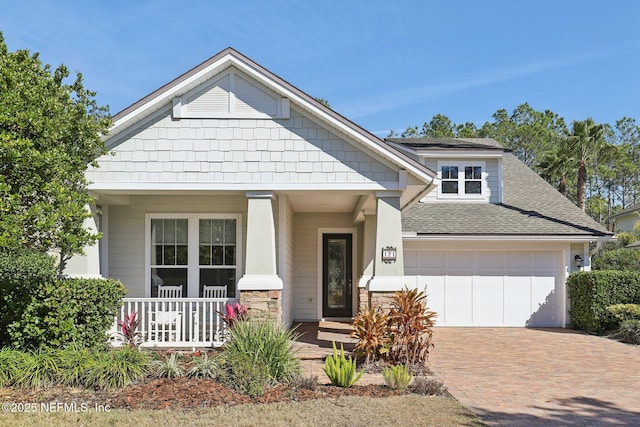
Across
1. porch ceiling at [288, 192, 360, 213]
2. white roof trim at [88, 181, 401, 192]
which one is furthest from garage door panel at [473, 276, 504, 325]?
white roof trim at [88, 181, 401, 192]

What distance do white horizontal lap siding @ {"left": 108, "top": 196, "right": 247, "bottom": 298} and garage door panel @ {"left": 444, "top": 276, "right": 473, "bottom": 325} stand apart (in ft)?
22.1

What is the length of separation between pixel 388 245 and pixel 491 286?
22.8 ft

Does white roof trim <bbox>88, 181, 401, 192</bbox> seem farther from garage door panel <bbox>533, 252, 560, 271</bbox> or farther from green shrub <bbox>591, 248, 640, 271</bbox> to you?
green shrub <bbox>591, 248, 640, 271</bbox>

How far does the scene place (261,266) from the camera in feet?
35.0

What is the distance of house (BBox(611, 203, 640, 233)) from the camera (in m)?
33.6

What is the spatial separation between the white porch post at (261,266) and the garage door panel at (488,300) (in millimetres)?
7877

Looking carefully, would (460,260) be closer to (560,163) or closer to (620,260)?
(620,260)

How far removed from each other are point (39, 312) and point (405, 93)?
22.4 m

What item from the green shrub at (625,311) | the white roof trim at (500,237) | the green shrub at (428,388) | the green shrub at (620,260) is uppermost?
the white roof trim at (500,237)

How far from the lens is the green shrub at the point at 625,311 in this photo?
546 inches

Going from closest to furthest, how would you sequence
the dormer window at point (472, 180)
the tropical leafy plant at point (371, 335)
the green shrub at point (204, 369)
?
1. the green shrub at point (204, 369)
2. the tropical leafy plant at point (371, 335)
3. the dormer window at point (472, 180)

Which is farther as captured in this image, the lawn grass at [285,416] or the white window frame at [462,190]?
the white window frame at [462,190]

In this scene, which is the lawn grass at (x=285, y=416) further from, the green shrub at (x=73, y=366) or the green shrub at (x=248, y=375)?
the green shrub at (x=73, y=366)

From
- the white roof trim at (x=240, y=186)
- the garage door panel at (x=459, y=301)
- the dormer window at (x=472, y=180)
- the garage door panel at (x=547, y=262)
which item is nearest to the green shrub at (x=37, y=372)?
the white roof trim at (x=240, y=186)
